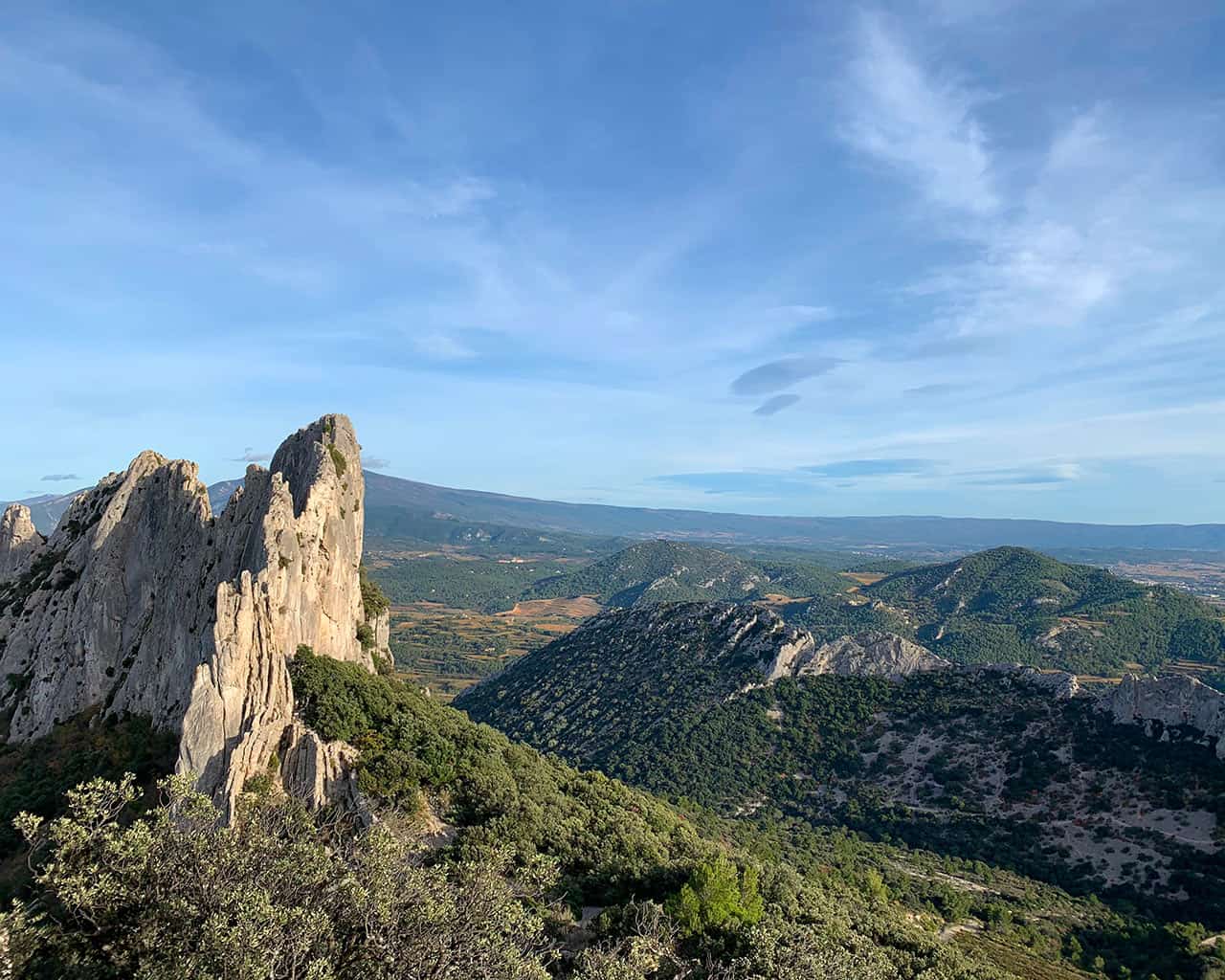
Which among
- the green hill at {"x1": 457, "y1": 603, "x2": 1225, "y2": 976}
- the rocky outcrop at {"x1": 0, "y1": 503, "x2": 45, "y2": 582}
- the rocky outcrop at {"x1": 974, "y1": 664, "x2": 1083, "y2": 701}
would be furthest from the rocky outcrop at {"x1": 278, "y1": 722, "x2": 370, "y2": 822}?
the rocky outcrop at {"x1": 974, "y1": 664, "x2": 1083, "y2": 701}

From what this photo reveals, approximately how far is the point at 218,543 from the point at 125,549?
739 cm

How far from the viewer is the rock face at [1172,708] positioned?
71.8m

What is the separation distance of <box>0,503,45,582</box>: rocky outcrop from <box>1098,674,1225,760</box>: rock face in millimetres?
109521

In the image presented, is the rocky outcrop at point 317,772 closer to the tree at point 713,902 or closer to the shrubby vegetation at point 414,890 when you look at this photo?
the shrubby vegetation at point 414,890

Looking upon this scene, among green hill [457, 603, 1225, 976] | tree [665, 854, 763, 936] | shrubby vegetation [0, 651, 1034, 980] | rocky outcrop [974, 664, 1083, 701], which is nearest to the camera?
shrubby vegetation [0, 651, 1034, 980]

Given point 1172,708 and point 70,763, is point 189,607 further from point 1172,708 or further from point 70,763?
point 1172,708

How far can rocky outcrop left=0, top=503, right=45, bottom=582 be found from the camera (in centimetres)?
5084

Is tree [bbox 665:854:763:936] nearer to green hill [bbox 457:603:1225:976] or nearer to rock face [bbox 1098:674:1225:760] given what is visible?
green hill [bbox 457:603:1225:976]

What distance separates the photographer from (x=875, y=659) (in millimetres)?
106938

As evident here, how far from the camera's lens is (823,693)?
10306 cm

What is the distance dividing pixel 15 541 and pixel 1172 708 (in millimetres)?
113634

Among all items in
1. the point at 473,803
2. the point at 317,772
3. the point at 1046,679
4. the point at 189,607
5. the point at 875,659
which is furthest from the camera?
the point at 875,659

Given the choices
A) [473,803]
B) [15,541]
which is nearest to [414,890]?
[473,803]

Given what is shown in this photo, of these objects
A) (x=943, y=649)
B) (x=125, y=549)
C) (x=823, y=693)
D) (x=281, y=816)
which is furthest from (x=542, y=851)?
(x=943, y=649)
